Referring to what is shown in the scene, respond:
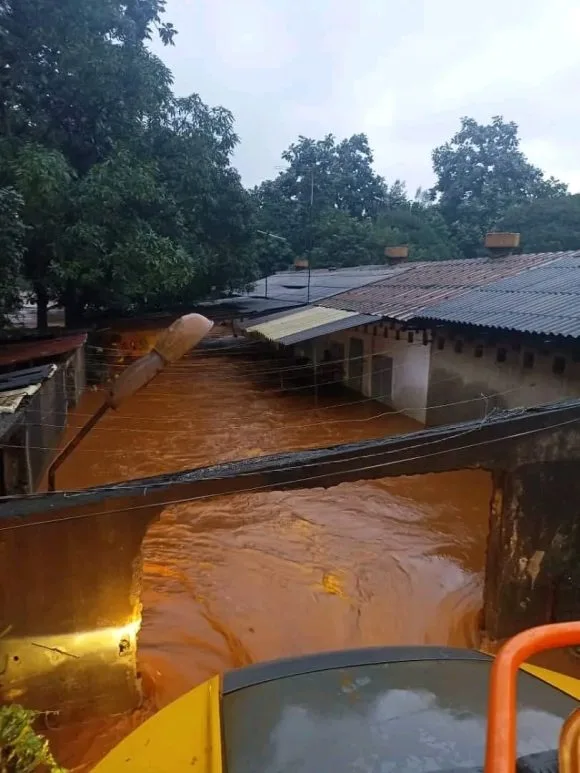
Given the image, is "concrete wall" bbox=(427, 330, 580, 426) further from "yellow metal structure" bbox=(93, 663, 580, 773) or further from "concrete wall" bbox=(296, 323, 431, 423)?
"yellow metal structure" bbox=(93, 663, 580, 773)

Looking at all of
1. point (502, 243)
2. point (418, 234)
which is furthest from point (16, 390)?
point (418, 234)

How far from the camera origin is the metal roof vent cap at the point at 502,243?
16.1m

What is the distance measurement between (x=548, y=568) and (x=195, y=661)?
12.6ft

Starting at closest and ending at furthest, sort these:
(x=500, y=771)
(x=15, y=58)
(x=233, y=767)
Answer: (x=500, y=771)
(x=233, y=767)
(x=15, y=58)

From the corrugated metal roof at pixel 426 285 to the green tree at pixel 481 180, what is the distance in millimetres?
14128

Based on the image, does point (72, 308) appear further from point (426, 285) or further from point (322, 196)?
point (322, 196)

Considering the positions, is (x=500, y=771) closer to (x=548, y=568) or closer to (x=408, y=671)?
(x=408, y=671)

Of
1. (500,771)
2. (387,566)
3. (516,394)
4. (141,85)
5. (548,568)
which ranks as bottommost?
(387,566)

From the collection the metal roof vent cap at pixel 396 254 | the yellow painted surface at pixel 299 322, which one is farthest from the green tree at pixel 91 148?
the metal roof vent cap at pixel 396 254

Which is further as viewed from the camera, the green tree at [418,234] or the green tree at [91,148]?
the green tree at [418,234]

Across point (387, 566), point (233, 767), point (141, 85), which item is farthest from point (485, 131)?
point (233, 767)

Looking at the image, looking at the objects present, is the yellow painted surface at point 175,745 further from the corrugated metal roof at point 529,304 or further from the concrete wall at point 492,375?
the concrete wall at point 492,375

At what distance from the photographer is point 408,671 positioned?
266cm

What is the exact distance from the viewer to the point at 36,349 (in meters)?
12.0
